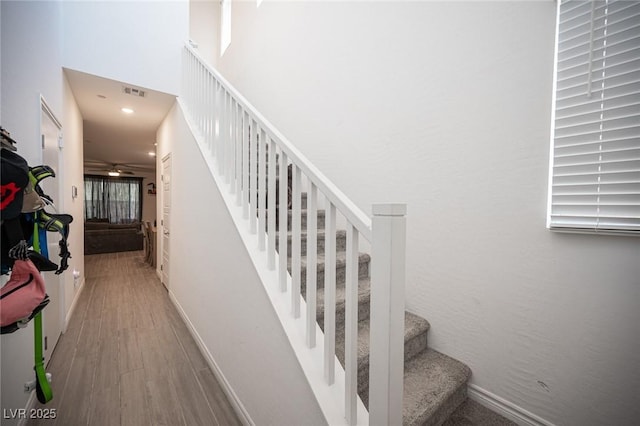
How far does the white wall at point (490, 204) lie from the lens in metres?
1.15

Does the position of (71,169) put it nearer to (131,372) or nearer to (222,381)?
(131,372)

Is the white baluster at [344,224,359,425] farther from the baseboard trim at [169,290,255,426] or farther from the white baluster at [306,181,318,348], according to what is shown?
the baseboard trim at [169,290,255,426]

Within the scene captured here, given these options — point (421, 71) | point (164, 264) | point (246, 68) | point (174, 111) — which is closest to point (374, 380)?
point (421, 71)

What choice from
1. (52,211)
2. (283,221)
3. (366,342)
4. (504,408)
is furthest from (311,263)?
(52,211)

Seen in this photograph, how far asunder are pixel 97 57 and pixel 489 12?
3650mm

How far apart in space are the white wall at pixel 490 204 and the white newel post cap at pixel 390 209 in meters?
0.98

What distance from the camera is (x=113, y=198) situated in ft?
32.9

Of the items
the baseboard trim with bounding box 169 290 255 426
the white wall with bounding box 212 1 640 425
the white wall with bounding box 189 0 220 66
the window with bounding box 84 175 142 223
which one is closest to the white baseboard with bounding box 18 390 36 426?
the baseboard trim with bounding box 169 290 255 426

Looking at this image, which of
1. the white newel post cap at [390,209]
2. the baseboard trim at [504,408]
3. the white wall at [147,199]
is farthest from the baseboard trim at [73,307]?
the white wall at [147,199]

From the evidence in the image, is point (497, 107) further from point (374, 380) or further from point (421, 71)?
point (374, 380)

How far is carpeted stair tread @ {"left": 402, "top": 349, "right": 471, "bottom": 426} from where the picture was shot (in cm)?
120

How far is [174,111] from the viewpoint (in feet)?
11.0

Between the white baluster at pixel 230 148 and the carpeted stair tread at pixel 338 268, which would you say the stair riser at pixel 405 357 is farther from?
the white baluster at pixel 230 148

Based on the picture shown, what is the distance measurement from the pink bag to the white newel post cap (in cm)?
117
